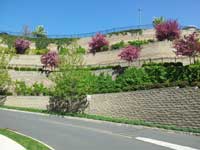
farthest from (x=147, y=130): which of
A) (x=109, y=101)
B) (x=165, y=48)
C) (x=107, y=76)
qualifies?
(x=165, y=48)

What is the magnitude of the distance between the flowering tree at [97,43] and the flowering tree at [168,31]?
9568mm

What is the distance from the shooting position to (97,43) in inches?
2339

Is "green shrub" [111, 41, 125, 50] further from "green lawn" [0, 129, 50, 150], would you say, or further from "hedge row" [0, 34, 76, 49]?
"green lawn" [0, 129, 50, 150]

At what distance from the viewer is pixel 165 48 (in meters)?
48.2

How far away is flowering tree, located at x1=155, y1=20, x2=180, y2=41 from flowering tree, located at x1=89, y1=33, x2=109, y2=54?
9.57 metres

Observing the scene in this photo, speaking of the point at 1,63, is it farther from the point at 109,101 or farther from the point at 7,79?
the point at 109,101

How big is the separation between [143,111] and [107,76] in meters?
13.6

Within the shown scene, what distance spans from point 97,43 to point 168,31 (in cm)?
1159

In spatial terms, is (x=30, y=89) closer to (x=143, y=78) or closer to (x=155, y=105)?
(x=143, y=78)

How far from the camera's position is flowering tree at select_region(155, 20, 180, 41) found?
2034 inches

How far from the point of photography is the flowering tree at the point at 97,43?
59.3m

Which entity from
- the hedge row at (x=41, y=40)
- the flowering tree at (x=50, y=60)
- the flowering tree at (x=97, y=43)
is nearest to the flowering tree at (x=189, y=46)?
the flowering tree at (x=50, y=60)

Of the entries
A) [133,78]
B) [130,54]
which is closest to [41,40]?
[130,54]

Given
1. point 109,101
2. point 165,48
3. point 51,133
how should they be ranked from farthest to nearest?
point 165,48 → point 109,101 → point 51,133
